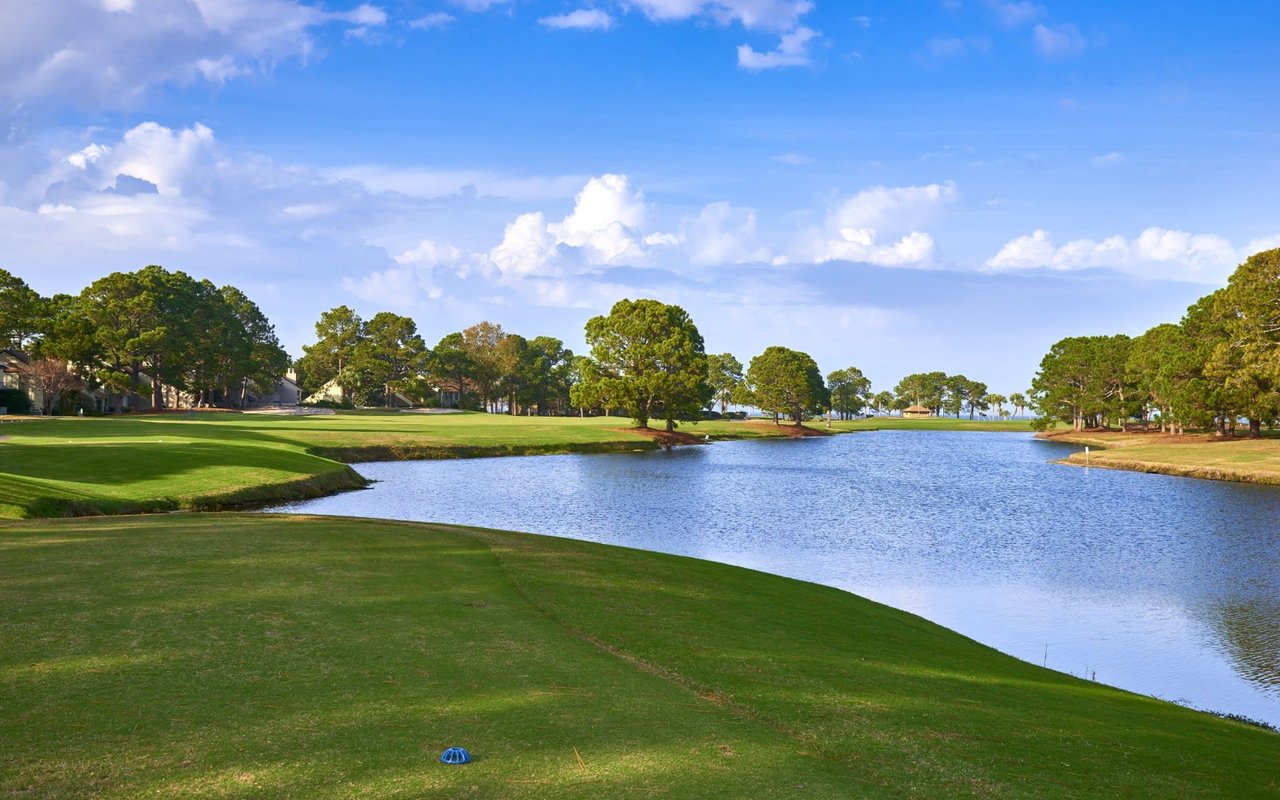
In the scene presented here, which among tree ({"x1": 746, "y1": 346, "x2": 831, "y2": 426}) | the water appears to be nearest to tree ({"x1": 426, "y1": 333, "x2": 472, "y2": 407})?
tree ({"x1": 746, "y1": 346, "x2": 831, "y2": 426})

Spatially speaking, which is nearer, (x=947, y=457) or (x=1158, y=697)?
(x=1158, y=697)

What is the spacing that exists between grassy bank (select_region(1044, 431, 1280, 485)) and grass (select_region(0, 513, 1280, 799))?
68748 mm

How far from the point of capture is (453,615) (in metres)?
15.0

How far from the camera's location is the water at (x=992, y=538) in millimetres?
22609

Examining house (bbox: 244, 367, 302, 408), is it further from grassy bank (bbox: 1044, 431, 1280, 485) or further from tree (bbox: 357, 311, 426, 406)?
grassy bank (bbox: 1044, 431, 1280, 485)

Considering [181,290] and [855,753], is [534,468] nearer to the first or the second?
[855,753]

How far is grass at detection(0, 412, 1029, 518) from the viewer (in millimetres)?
35156

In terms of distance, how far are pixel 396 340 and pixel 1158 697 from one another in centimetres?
16792

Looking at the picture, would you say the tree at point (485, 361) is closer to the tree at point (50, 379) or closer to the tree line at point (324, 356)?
the tree line at point (324, 356)

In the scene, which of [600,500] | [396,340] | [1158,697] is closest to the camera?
[1158,697]

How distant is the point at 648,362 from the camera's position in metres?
115

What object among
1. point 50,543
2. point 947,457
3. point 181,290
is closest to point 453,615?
point 50,543

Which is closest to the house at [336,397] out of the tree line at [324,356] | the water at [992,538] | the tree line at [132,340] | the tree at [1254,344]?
the tree line at [324,356]

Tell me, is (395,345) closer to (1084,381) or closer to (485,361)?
(485,361)
